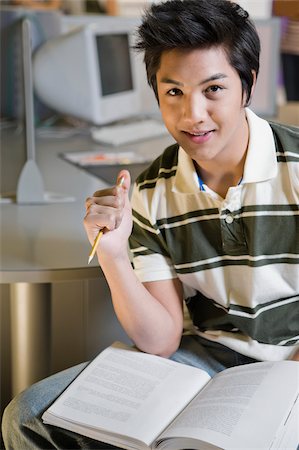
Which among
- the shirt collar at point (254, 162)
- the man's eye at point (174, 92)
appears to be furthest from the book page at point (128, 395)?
the man's eye at point (174, 92)

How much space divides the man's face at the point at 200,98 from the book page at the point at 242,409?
0.33 meters

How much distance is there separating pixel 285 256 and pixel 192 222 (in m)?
0.16

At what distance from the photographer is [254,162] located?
1.16m

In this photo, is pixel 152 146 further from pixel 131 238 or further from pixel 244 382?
pixel 244 382

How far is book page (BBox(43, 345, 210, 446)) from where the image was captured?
1.03 metres

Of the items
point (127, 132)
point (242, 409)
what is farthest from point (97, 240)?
point (127, 132)

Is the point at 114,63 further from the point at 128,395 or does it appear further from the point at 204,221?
the point at 128,395

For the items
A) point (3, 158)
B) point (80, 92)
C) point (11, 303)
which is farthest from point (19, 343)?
point (80, 92)

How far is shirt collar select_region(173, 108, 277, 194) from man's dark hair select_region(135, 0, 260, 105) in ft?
0.20

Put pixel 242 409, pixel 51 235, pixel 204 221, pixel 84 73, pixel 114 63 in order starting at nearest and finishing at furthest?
pixel 242 409 → pixel 204 221 → pixel 51 235 → pixel 84 73 → pixel 114 63

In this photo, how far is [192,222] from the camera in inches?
48.0

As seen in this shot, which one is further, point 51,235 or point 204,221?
point 51,235

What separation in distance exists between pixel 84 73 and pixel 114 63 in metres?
0.18

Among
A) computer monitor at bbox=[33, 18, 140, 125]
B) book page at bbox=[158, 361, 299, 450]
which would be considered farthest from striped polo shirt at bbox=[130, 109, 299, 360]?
computer monitor at bbox=[33, 18, 140, 125]
